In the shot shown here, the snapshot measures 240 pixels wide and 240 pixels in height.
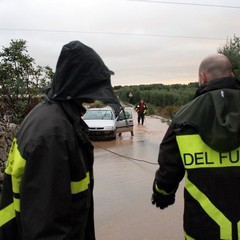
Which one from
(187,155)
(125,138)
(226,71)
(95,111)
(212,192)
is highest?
(226,71)

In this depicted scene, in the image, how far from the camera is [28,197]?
70.3 inches

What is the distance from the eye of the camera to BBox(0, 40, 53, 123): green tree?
10.8 metres

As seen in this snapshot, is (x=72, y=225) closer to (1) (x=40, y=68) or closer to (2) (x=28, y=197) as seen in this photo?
(2) (x=28, y=197)

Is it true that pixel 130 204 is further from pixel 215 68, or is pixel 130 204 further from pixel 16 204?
pixel 16 204

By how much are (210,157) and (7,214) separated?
49.0 inches

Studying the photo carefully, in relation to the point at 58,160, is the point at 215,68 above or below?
above

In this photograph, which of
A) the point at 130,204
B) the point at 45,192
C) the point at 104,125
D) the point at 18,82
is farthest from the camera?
the point at 104,125

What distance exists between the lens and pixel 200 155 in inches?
96.9

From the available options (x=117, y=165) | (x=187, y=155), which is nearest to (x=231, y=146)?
(x=187, y=155)

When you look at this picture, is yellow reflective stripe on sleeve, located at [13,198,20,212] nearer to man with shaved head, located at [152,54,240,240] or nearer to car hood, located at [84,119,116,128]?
man with shaved head, located at [152,54,240,240]

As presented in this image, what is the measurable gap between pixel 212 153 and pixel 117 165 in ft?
30.4

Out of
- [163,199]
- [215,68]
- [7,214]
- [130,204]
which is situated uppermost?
[215,68]

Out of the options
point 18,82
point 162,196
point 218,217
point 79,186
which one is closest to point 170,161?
point 162,196

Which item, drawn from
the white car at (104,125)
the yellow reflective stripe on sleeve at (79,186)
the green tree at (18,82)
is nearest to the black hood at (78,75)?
the yellow reflective stripe on sleeve at (79,186)
